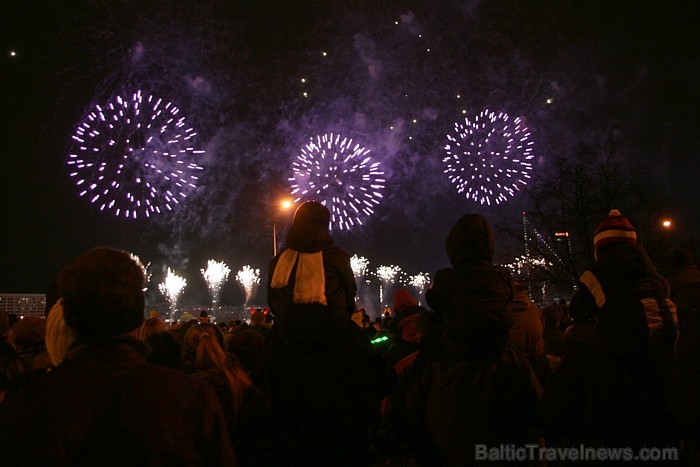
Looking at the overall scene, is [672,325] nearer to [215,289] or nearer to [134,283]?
[134,283]

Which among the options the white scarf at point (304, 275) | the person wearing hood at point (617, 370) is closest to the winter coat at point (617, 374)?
the person wearing hood at point (617, 370)

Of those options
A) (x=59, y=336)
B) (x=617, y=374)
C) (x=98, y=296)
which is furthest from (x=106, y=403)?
(x=617, y=374)

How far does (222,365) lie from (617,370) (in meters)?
3.04

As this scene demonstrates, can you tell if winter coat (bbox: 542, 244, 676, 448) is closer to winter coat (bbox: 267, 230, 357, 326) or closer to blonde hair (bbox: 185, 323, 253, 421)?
winter coat (bbox: 267, 230, 357, 326)

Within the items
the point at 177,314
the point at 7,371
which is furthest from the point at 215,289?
the point at 7,371

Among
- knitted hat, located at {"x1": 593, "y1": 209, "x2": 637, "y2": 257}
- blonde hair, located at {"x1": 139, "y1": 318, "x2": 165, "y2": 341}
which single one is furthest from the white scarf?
blonde hair, located at {"x1": 139, "y1": 318, "x2": 165, "y2": 341}

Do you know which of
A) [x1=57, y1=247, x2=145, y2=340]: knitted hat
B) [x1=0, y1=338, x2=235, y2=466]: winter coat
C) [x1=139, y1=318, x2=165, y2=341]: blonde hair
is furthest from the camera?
[x1=139, y1=318, x2=165, y2=341]: blonde hair

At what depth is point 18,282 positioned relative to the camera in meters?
43.0

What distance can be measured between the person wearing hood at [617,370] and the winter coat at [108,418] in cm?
246

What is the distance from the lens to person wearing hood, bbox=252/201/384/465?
371cm

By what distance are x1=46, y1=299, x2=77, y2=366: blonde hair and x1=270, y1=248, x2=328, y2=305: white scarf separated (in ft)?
5.89

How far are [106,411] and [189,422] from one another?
0.33m

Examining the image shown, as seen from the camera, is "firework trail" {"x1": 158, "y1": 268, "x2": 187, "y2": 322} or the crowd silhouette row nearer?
the crowd silhouette row

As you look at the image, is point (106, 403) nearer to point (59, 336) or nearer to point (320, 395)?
point (59, 336)
